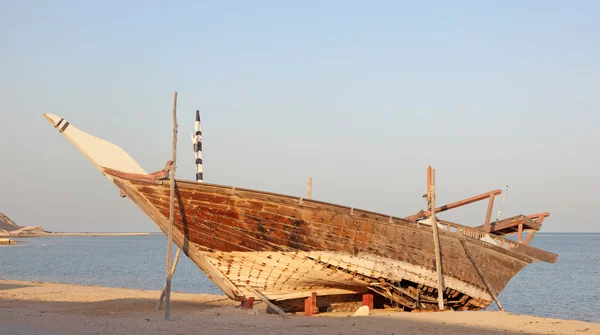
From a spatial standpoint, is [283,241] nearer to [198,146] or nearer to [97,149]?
[198,146]

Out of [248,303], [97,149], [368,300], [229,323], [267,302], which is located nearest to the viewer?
[229,323]

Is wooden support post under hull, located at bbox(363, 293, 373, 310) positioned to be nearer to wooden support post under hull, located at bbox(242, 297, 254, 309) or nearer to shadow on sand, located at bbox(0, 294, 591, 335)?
shadow on sand, located at bbox(0, 294, 591, 335)

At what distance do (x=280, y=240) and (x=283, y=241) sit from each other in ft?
0.20

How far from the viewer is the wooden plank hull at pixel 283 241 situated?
1341 cm

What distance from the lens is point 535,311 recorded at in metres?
26.8

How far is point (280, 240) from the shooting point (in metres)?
13.5

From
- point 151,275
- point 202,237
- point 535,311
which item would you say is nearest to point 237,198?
point 202,237

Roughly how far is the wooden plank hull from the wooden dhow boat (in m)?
0.02

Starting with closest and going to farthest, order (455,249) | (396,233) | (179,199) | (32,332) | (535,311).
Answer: (32,332) → (179,199) → (396,233) → (455,249) → (535,311)

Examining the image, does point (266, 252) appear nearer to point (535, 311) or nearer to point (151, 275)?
point (535, 311)

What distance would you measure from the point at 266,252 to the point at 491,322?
4438 mm

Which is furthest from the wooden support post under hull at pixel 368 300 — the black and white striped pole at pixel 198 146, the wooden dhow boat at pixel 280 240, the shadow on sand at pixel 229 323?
the black and white striped pole at pixel 198 146

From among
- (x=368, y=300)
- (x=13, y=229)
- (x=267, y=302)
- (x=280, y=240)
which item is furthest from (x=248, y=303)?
(x=13, y=229)

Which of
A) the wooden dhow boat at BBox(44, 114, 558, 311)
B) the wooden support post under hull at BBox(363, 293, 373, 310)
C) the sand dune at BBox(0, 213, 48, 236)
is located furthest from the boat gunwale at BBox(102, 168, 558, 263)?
the sand dune at BBox(0, 213, 48, 236)
